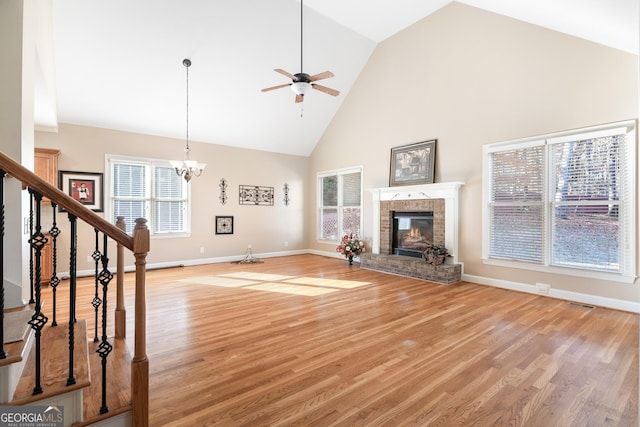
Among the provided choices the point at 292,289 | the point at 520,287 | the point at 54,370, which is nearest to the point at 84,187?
the point at 292,289

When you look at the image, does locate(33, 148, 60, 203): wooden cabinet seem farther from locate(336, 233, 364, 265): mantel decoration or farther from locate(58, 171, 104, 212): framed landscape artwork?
locate(336, 233, 364, 265): mantel decoration

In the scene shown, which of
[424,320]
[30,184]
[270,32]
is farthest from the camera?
[270,32]

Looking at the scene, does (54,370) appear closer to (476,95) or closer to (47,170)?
(47,170)

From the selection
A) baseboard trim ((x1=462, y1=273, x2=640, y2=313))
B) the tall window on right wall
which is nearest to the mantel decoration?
baseboard trim ((x1=462, y1=273, x2=640, y2=313))

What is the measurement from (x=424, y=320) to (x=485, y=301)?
52.7 inches

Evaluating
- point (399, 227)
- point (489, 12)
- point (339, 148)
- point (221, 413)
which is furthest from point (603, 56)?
point (221, 413)

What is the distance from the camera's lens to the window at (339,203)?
303 inches

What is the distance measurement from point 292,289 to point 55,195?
375 centimetres

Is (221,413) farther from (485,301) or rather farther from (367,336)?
(485,301)

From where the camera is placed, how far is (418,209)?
6.08 m

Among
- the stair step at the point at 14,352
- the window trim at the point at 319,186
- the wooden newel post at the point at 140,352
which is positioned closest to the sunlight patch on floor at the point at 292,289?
the window trim at the point at 319,186

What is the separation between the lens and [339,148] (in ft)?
26.5

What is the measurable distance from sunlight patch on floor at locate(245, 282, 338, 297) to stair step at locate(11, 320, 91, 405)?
9.39 ft

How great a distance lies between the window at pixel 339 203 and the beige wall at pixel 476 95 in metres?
0.37
